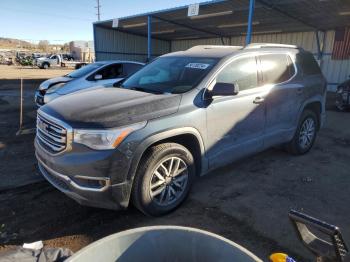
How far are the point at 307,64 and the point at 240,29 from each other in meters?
13.4

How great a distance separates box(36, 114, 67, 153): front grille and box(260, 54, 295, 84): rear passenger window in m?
2.91

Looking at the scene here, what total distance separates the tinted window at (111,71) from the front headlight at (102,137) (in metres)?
6.36

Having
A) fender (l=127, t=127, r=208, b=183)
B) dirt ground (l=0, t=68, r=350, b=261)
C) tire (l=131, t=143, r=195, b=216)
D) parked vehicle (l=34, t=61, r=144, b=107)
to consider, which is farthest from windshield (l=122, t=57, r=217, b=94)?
parked vehicle (l=34, t=61, r=144, b=107)

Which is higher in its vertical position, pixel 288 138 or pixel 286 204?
pixel 288 138

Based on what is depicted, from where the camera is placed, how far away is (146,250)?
1597 millimetres

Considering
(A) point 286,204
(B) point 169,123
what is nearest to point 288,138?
(A) point 286,204

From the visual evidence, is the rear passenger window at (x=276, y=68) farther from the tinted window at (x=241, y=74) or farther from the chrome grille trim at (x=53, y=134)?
the chrome grille trim at (x=53, y=134)

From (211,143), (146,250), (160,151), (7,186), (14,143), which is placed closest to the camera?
(146,250)

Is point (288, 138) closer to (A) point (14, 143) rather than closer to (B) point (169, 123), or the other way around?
(B) point (169, 123)

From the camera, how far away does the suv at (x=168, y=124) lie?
3074 millimetres

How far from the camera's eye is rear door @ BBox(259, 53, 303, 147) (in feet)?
15.3

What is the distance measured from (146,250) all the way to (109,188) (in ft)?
5.05

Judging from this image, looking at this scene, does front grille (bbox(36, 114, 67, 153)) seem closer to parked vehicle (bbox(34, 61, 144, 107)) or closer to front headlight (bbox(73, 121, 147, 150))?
front headlight (bbox(73, 121, 147, 150))

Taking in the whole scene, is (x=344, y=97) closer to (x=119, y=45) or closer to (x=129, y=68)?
(x=129, y=68)
